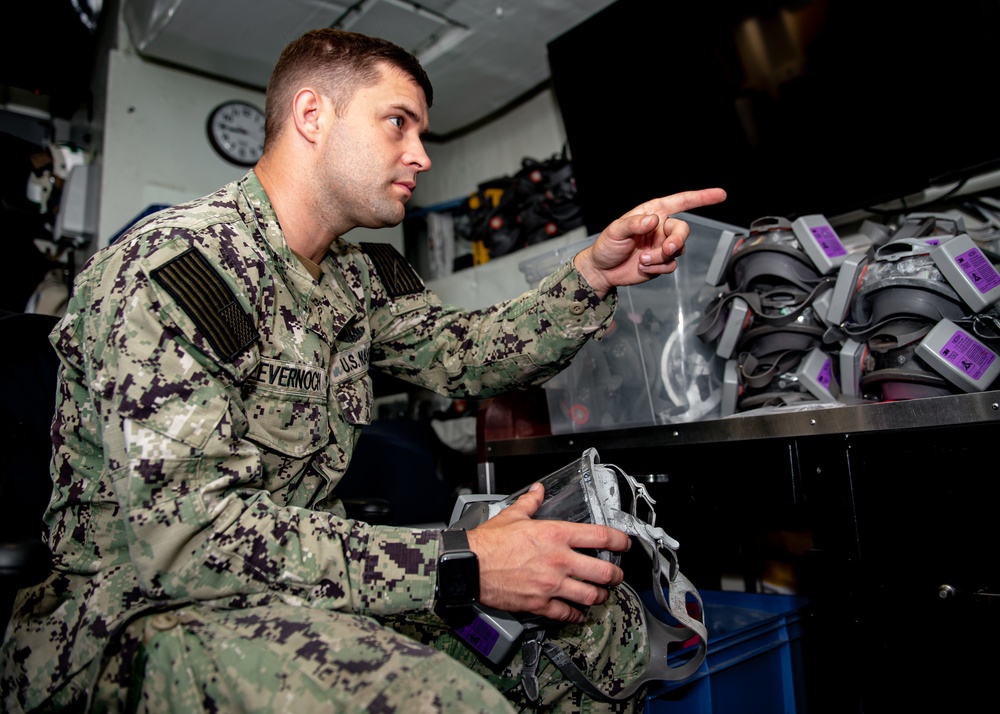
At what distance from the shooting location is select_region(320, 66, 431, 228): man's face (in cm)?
115

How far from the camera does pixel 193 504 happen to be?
735mm

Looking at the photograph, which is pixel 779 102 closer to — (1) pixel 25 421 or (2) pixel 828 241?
(2) pixel 828 241

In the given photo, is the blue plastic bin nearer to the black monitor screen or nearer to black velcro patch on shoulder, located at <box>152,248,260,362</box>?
black velcro patch on shoulder, located at <box>152,248,260,362</box>

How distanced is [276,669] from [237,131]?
127 inches

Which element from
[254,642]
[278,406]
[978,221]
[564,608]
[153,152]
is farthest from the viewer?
[153,152]

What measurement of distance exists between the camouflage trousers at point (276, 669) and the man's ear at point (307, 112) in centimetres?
79

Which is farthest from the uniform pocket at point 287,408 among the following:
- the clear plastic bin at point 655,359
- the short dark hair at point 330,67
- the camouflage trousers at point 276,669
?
the clear plastic bin at point 655,359

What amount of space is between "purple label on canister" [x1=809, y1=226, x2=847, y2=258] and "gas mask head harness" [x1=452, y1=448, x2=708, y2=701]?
64 centimetres

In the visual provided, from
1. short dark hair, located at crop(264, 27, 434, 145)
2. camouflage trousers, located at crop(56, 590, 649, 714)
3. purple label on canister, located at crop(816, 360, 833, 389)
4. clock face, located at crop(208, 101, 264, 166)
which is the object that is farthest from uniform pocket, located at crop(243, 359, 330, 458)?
clock face, located at crop(208, 101, 264, 166)

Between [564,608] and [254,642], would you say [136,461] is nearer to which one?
[254,642]

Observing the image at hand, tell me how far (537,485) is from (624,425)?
50 centimetres

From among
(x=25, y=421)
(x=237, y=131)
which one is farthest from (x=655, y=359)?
(x=237, y=131)

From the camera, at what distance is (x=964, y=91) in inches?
59.8

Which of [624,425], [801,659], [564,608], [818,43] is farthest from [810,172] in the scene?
[564,608]
